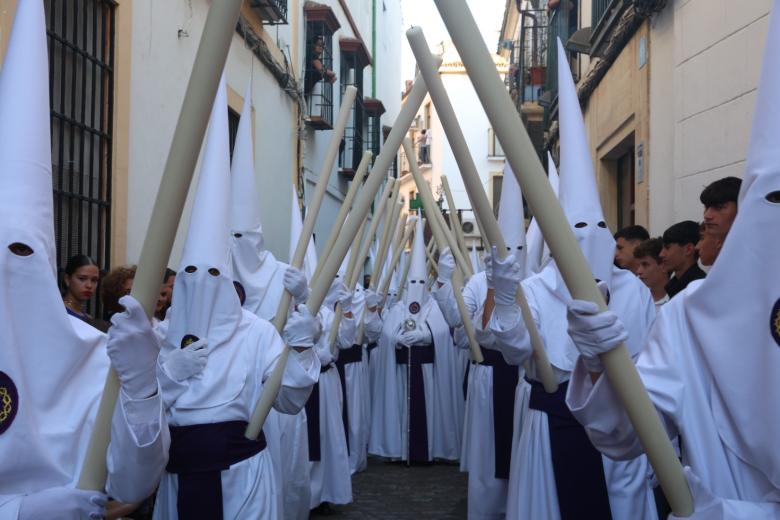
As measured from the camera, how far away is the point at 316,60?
53.2 feet

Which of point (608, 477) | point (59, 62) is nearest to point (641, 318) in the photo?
point (608, 477)

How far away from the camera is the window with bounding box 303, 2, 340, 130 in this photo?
16.1 meters

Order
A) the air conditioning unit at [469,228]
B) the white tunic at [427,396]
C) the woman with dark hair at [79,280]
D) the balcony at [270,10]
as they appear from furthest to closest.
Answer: the air conditioning unit at [469,228] → the balcony at [270,10] → the white tunic at [427,396] → the woman with dark hair at [79,280]

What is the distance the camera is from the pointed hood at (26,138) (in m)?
2.88

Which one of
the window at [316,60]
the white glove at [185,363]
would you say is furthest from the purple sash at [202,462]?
the window at [316,60]

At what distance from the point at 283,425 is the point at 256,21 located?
24.1ft

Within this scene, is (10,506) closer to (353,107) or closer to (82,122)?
(82,122)

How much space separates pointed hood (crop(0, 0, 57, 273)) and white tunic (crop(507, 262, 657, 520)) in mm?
2331

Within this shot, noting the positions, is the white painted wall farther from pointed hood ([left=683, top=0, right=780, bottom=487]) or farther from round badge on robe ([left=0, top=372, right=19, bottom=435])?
round badge on robe ([left=0, top=372, right=19, bottom=435])

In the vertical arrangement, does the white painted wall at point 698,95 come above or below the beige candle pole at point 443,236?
above

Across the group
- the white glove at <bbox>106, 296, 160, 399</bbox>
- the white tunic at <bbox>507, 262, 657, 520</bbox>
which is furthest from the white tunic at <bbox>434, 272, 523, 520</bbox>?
the white glove at <bbox>106, 296, 160, 399</bbox>

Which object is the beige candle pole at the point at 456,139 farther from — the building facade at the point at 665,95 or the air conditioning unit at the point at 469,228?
the air conditioning unit at the point at 469,228

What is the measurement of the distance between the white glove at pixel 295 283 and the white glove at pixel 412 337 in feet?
18.7

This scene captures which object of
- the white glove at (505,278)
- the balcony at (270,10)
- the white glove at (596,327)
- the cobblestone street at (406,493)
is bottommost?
the cobblestone street at (406,493)
